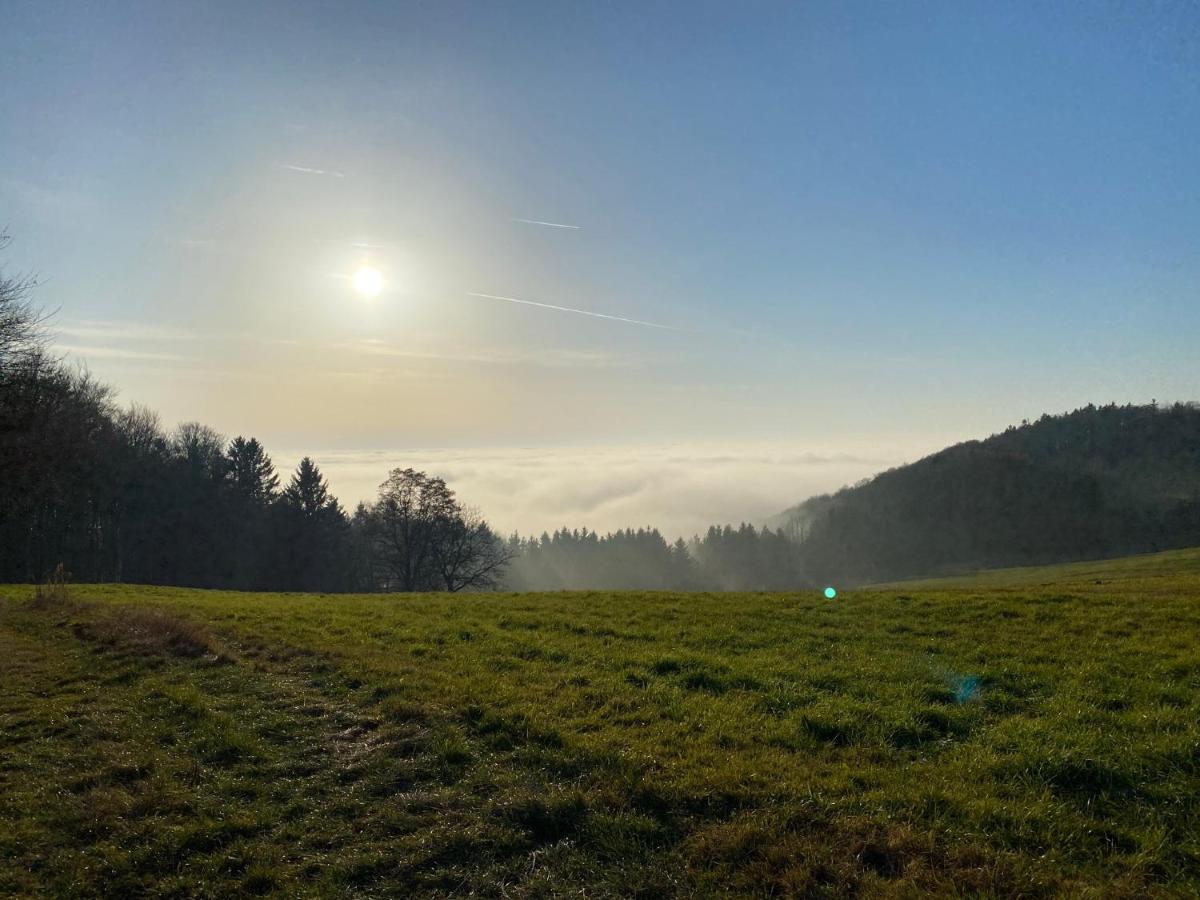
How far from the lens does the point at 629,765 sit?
7398 mm

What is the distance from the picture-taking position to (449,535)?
63062 millimetres

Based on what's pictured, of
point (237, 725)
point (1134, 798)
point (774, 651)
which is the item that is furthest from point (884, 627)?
point (237, 725)

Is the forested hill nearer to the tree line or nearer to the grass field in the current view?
the tree line

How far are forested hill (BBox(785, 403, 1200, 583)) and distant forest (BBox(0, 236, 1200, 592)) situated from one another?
38 centimetres

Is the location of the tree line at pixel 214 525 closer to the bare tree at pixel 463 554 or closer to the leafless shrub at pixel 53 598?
the bare tree at pixel 463 554

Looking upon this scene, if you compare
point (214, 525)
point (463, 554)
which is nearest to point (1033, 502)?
point (463, 554)

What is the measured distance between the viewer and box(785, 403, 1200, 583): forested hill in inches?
4823

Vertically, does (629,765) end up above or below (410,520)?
below

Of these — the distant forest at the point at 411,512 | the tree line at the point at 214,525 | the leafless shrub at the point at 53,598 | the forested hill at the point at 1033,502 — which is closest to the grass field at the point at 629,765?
the leafless shrub at the point at 53,598

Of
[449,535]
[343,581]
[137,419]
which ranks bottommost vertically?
[343,581]

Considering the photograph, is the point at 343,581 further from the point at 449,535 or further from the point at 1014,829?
the point at 1014,829

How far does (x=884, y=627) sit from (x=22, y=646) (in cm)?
2241

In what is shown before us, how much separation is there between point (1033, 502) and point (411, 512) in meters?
132

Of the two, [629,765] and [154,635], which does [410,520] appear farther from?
[629,765]
